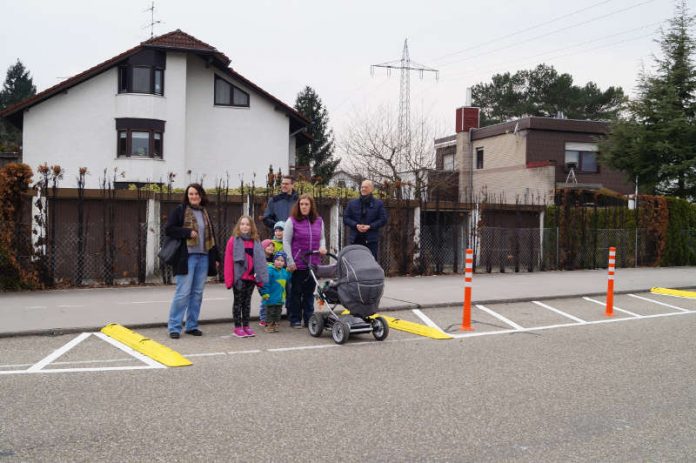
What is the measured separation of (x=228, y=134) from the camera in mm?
31438

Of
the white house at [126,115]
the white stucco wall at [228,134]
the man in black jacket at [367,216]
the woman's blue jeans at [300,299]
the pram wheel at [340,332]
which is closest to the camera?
the pram wheel at [340,332]

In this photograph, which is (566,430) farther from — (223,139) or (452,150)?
(452,150)

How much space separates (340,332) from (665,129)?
2422 cm

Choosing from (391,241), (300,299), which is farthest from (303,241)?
(391,241)

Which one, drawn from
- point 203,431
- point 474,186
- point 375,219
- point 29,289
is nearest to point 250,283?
point 375,219

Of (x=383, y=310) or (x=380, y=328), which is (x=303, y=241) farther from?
(x=383, y=310)

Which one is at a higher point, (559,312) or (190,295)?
(190,295)

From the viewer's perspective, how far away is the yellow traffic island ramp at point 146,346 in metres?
7.51

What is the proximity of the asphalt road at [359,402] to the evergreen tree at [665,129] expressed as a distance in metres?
21.7

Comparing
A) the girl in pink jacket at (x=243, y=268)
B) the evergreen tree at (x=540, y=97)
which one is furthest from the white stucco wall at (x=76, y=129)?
the evergreen tree at (x=540, y=97)

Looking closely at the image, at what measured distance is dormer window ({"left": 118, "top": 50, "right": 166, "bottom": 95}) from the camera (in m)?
28.8

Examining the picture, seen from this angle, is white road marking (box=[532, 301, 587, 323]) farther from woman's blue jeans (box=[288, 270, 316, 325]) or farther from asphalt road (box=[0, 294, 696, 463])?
woman's blue jeans (box=[288, 270, 316, 325])

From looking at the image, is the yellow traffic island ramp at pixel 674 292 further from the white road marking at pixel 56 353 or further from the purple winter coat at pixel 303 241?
the white road marking at pixel 56 353

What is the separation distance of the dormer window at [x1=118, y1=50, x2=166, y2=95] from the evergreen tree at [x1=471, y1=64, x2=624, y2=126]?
41236 millimetres
